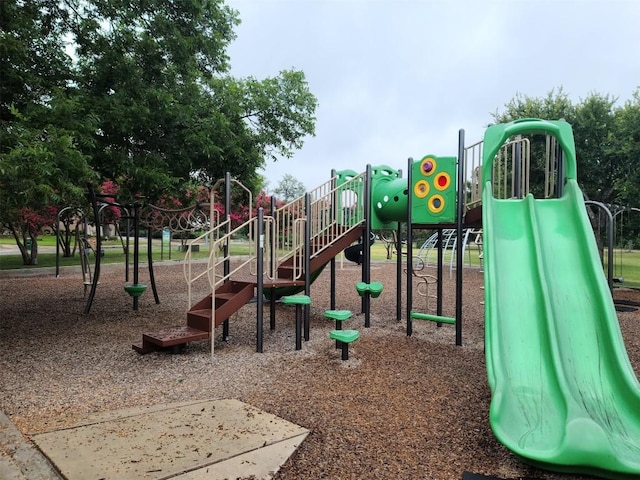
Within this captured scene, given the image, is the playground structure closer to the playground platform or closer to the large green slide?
the large green slide

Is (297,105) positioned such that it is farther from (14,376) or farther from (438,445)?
(438,445)

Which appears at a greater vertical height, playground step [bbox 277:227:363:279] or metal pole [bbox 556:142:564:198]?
metal pole [bbox 556:142:564:198]

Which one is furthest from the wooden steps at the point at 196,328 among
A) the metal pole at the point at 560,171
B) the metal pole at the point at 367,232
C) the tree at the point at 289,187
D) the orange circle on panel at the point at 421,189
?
the tree at the point at 289,187

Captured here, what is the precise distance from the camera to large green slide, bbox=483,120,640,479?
2842 millimetres

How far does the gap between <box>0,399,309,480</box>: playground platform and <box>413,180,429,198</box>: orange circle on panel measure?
4256mm

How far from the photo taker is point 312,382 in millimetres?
4695

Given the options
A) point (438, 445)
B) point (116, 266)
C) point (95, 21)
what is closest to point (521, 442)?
point (438, 445)

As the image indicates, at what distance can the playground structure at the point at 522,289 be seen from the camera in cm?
305

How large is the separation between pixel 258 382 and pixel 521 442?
2.67 m

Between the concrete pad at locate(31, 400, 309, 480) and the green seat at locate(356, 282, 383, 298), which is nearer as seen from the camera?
the concrete pad at locate(31, 400, 309, 480)

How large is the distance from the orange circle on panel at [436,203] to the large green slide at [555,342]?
1008 millimetres

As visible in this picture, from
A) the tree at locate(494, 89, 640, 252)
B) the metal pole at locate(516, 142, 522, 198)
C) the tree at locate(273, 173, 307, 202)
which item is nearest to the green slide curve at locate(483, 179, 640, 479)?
the metal pole at locate(516, 142, 522, 198)

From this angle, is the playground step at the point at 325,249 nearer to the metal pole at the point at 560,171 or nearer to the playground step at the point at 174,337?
the playground step at the point at 174,337

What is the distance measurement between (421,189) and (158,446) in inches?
201
